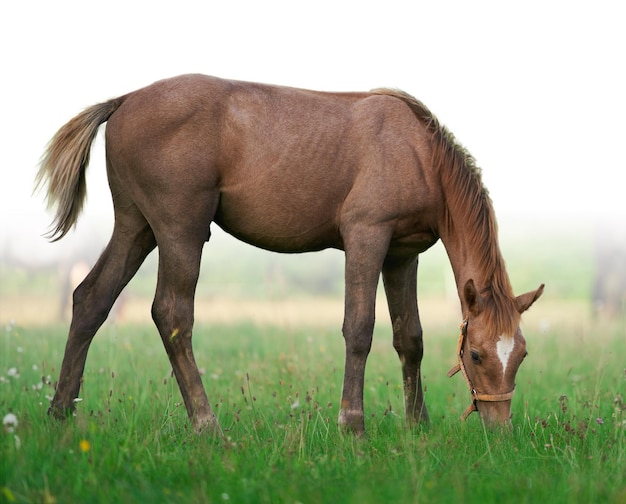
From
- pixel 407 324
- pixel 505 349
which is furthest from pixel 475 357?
pixel 407 324

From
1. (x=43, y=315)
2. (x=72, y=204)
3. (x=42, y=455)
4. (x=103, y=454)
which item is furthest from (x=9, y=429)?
(x=43, y=315)

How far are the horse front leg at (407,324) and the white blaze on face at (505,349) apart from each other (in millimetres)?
1030

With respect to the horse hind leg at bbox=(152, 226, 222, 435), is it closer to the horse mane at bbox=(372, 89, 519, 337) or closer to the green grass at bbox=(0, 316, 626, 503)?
the green grass at bbox=(0, 316, 626, 503)

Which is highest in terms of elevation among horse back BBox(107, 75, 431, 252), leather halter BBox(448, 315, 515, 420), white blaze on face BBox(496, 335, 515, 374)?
horse back BBox(107, 75, 431, 252)

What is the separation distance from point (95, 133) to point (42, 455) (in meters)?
2.81

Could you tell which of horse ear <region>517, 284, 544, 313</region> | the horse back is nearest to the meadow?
horse ear <region>517, 284, 544, 313</region>

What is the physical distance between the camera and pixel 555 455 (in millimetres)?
4453

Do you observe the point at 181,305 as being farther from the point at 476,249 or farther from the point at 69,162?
the point at 476,249

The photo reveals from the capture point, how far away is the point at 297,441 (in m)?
4.60

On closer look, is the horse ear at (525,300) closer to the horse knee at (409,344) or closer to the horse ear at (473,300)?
the horse ear at (473,300)

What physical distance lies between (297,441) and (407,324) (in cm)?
167

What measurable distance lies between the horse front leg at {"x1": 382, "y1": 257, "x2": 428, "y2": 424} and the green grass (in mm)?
240

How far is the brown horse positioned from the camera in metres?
5.19

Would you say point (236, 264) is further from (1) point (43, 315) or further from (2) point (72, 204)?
(2) point (72, 204)
